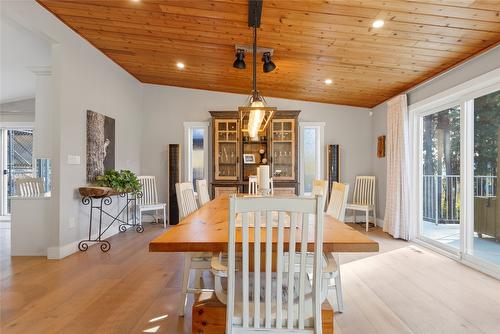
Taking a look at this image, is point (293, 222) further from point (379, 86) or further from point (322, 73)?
point (379, 86)

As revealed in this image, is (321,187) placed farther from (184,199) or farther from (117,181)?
(117,181)

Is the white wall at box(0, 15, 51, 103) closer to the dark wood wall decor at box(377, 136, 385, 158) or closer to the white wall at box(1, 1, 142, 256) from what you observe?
the white wall at box(1, 1, 142, 256)

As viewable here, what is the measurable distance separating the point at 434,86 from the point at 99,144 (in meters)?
4.69

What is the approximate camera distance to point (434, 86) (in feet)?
13.3

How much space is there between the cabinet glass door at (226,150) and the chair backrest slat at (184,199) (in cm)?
279

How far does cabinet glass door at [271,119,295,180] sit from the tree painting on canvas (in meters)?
2.76

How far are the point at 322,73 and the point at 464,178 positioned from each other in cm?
226

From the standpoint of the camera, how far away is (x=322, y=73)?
446cm

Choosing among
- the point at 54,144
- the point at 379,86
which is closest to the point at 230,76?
the point at 379,86

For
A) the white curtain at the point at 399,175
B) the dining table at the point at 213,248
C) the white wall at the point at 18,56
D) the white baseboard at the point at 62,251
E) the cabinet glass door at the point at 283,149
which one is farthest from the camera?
the cabinet glass door at the point at 283,149

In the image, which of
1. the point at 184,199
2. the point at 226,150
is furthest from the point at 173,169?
the point at 184,199

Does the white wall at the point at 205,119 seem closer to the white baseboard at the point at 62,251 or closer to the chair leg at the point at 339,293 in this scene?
the white baseboard at the point at 62,251

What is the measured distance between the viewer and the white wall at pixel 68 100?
133 inches

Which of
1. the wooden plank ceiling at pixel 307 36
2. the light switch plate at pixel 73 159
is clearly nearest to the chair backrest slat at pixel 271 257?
the wooden plank ceiling at pixel 307 36
